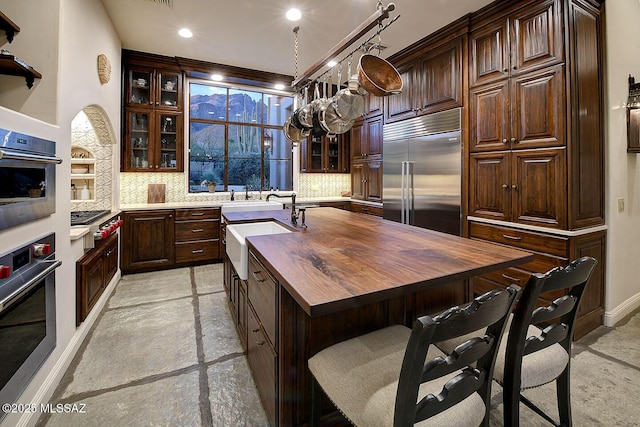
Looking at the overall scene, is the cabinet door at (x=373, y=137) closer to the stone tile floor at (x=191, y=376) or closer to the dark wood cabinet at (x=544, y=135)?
the dark wood cabinet at (x=544, y=135)

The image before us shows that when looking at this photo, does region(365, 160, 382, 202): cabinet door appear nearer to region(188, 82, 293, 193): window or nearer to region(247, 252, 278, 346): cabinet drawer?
region(188, 82, 293, 193): window

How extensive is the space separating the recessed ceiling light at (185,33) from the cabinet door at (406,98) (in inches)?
107

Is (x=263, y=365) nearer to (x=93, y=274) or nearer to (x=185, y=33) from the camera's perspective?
(x=93, y=274)

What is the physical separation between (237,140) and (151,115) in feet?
4.43

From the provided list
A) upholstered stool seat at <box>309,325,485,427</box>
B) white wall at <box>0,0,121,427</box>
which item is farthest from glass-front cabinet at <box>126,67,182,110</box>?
upholstered stool seat at <box>309,325,485,427</box>

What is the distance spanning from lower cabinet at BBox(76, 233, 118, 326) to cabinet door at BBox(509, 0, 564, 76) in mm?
4107

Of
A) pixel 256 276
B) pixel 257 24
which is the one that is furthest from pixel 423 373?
pixel 257 24

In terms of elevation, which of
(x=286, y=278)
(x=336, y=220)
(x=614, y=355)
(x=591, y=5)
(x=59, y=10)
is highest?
(x=591, y=5)

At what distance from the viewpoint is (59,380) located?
196 centimetres

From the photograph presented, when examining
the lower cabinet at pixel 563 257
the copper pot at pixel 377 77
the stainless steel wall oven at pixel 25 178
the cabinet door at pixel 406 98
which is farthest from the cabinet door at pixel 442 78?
the stainless steel wall oven at pixel 25 178

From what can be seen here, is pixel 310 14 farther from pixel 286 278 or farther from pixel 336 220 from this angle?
pixel 286 278

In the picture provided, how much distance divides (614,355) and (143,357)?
350 cm

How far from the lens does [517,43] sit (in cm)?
284

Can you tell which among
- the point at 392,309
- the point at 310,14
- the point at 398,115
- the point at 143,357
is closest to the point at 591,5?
the point at 398,115
